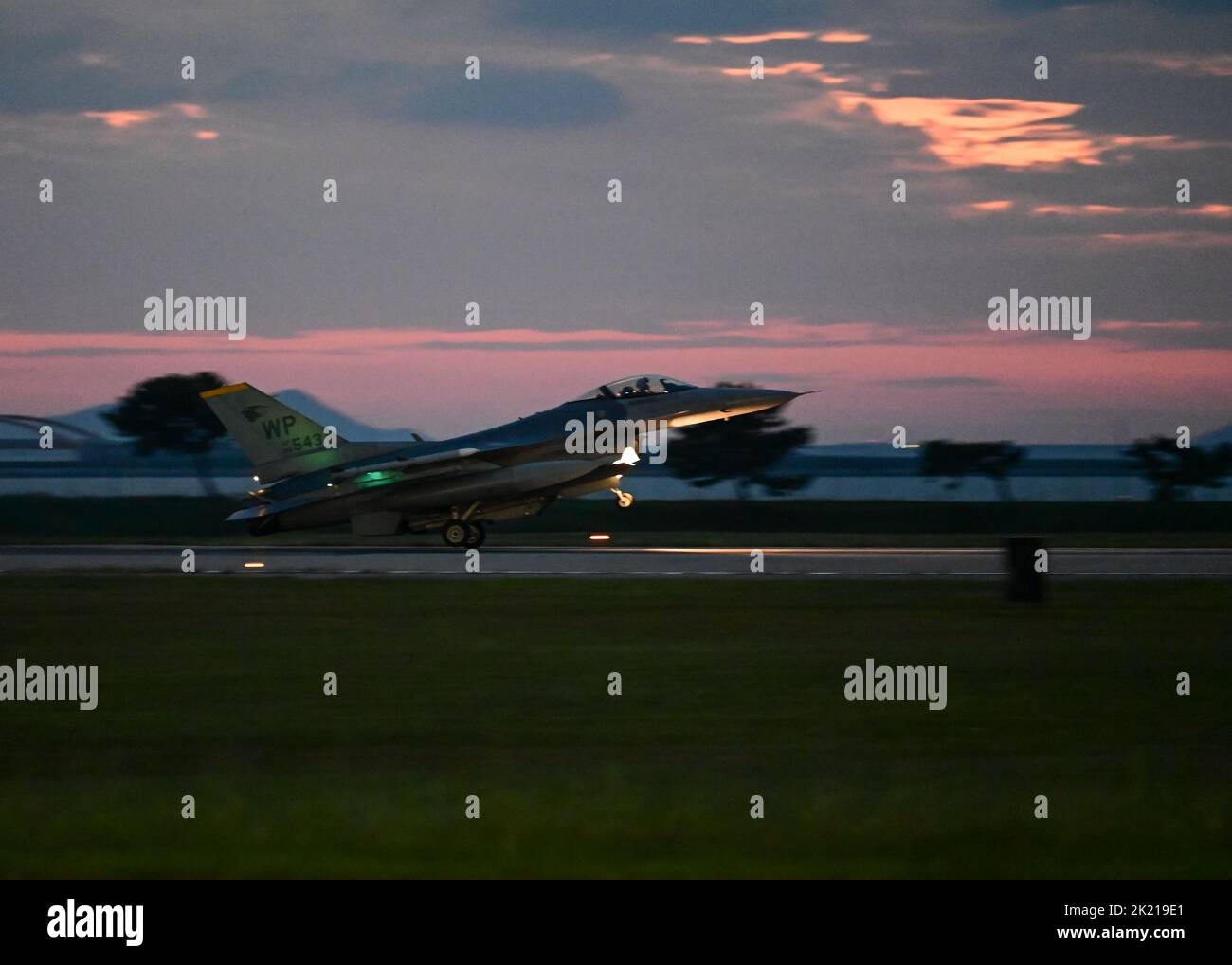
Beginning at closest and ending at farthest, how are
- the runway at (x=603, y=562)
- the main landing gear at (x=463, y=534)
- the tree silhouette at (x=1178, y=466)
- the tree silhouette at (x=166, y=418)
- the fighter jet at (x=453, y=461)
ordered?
the runway at (x=603, y=562) → the fighter jet at (x=453, y=461) → the main landing gear at (x=463, y=534) → the tree silhouette at (x=1178, y=466) → the tree silhouette at (x=166, y=418)

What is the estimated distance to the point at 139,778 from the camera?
1013 centimetres

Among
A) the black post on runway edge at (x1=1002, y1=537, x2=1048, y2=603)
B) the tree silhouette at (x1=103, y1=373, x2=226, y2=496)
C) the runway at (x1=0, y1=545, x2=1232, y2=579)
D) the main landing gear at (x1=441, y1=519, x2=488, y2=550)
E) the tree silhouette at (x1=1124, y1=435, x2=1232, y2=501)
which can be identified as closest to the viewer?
the black post on runway edge at (x1=1002, y1=537, x2=1048, y2=603)

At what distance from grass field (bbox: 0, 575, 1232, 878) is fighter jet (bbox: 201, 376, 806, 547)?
11.5 m

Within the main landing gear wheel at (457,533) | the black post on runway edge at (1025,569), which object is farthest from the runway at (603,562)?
the black post on runway edge at (1025,569)

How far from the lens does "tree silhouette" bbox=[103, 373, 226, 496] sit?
246ft

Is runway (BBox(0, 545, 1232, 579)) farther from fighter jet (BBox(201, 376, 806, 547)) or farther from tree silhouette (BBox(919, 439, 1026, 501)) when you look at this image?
tree silhouette (BBox(919, 439, 1026, 501))

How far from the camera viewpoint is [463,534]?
3312cm

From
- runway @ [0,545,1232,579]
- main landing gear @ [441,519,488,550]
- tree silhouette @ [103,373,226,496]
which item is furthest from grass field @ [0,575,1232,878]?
tree silhouette @ [103,373,226,496]

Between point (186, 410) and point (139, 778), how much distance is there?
223ft

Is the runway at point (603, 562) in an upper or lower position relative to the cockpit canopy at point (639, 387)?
lower

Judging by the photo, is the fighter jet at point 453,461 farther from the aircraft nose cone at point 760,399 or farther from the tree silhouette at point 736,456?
the tree silhouette at point 736,456

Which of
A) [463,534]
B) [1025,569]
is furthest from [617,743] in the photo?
[463,534]

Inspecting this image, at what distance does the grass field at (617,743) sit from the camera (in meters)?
8.23

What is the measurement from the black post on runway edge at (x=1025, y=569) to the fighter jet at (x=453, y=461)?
486 inches
